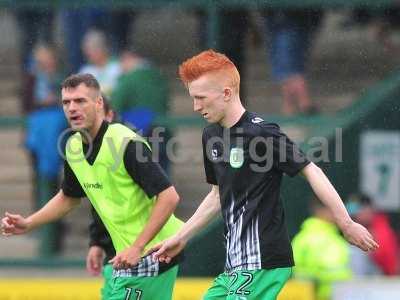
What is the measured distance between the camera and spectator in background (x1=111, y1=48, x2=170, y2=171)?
11258mm

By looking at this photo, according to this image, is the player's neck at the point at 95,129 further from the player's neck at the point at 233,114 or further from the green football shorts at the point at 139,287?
the player's neck at the point at 233,114

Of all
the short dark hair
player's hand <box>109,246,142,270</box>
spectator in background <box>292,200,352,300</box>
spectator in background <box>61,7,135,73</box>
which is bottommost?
spectator in background <box>292,200,352,300</box>

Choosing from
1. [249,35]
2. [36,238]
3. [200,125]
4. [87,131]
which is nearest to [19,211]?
[36,238]

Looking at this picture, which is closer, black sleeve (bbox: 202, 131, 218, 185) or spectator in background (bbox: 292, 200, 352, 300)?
black sleeve (bbox: 202, 131, 218, 185)

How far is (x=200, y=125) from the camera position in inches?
463

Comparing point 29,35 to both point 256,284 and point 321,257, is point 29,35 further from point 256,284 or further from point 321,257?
point 256,284

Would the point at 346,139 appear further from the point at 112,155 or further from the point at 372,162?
the point at 112,155

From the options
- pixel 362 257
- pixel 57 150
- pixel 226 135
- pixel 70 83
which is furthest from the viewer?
pixel 57 150

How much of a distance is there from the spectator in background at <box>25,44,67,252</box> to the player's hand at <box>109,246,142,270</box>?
4461 mm

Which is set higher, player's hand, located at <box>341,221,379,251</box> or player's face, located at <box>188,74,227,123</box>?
player's face, located at <box>188,74,227,123</box>

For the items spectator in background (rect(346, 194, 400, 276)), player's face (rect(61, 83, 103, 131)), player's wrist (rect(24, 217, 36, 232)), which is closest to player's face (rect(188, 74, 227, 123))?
player's face (rect(61, 83, 103, 131))

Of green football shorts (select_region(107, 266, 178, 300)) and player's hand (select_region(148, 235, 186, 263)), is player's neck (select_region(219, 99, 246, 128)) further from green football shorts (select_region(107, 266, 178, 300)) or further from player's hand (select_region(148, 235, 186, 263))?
green football shorts (select_region(107, 266, 178, 300))

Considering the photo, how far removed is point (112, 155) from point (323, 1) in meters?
4.57

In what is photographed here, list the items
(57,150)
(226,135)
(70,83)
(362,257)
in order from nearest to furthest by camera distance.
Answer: (226,135) → (70,83) → (362,257) → (57,150)
